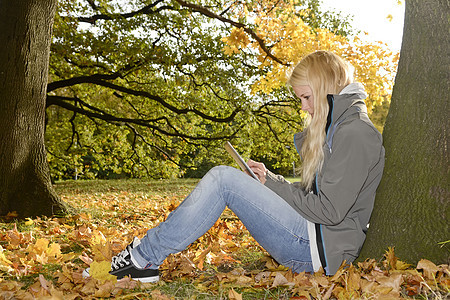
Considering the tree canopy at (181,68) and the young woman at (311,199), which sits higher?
the tree canopy at (181,68)

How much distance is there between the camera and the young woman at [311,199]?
7.45 ft

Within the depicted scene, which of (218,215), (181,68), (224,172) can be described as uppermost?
(181,68)

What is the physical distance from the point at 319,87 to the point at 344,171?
0.68 metres

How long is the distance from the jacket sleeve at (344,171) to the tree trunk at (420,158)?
42 cm

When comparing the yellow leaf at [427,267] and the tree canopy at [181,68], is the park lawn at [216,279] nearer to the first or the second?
the yellow leaf at [427,267]

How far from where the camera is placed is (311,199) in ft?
7.72

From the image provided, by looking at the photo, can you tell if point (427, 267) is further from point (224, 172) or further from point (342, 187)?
point (224, 172)

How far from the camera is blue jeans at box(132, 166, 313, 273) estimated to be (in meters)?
2.48

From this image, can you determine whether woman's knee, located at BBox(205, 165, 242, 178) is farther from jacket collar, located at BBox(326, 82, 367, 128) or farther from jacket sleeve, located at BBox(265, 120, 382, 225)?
jacket collar, located at BBox(326, 82, 367, 128)

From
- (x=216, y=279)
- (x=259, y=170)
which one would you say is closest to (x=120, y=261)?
(x=216, y=279)

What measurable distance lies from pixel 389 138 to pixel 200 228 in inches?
54.8

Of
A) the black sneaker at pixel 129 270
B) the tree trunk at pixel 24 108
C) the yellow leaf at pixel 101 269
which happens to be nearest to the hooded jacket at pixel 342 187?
the black sneaker at pixel 129 270

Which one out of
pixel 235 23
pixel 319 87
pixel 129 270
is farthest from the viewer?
pixel 235 23

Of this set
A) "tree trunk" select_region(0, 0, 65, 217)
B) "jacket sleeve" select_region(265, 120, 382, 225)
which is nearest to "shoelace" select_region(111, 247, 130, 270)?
"jacket sleeve" select_region(265, 120, 382, 225)
